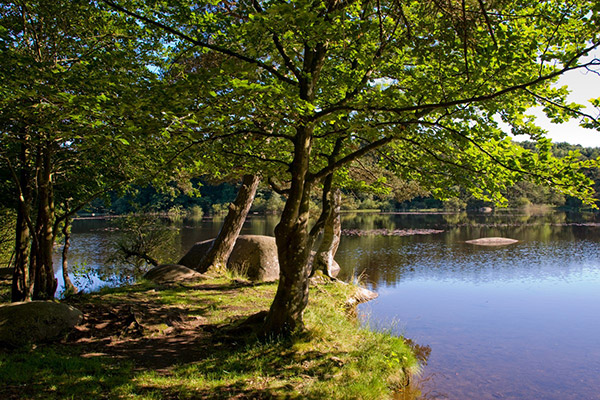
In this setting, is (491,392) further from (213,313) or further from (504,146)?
(213,313)

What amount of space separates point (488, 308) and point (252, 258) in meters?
8.14

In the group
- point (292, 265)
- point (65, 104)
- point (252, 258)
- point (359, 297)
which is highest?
point (65, 104)

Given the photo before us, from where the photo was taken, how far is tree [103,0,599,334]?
540cm

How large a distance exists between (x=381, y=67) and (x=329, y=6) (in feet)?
4.51

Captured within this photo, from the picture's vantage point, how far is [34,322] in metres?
6.18

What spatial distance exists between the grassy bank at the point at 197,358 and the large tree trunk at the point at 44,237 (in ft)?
2.29

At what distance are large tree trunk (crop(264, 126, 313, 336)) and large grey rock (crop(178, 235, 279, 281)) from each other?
7546 millimetres

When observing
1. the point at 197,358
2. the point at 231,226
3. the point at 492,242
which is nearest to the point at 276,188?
the point at 231,226

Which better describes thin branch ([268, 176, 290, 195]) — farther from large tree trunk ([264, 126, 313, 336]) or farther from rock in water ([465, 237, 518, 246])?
rock in water ([465, 237, 518, 246])

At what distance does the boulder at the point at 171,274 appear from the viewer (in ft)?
37.7

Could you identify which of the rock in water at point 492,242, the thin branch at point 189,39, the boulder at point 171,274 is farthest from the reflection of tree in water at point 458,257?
the thin branch at point 189,39

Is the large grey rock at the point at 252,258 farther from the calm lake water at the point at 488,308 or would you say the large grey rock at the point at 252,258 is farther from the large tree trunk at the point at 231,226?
the calm lake water at the point at 488,308

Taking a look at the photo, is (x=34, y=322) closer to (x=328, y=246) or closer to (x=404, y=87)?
(x=404, y=87)

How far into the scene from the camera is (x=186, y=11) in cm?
676
